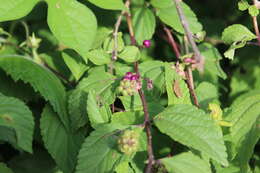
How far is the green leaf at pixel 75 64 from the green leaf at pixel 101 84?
0.31ft

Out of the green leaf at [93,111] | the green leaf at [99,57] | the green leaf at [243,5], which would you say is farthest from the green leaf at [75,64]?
the green leaf at [243,5]

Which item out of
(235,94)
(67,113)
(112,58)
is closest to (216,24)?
(235,94)

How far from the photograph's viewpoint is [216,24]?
2549 mm

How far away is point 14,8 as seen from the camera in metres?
1.46

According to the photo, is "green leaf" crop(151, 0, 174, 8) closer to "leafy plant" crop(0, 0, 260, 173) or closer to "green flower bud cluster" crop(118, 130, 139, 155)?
"leafy plant" crop(0, 0, 260, 173)

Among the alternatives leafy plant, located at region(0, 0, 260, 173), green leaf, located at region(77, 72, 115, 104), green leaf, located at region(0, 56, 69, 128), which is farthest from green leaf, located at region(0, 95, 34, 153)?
green leaf, located at region(77, 72, 115, 104)

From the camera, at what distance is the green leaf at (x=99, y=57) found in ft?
5.30

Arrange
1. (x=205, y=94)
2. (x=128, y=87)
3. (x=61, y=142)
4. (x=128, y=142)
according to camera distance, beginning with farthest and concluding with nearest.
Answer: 1. (x=205, y=94)
2. (x=61, y=142)
3. (x=128, y=87)
4. (x=128, y=142)

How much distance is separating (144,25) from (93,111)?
0.62 m

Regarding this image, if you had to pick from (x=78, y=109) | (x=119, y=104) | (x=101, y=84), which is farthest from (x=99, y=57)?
(x=119, y=104)

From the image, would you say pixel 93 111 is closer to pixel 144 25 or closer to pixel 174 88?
pixel 174 88

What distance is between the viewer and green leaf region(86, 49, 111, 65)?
1616 millimetres

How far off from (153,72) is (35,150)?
728 millimetres

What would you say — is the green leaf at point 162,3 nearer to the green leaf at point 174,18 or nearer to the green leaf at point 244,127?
the green leaf at point 174,18
